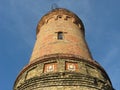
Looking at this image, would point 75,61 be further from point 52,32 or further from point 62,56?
point 52,32

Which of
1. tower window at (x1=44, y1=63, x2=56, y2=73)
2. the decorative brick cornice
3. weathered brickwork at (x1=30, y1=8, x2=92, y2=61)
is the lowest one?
tower window at (x1=44, y1=63, x2=56, y2=73)

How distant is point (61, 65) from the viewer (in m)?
12.6

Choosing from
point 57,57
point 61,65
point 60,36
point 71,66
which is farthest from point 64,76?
point 60,36

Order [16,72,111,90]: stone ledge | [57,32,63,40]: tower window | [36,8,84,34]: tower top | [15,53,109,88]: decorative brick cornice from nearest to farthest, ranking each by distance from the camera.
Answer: [16,72,111,90]: stone ledge, [15,53,109,88]: decorative brick cornice, [57,32,63,40]: tower window, [36,8,84,34]: tower top

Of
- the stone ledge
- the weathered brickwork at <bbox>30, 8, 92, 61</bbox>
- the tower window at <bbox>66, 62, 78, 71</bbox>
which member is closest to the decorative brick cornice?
the tower window at <bbox>66, 62, 78, 71</bbox>

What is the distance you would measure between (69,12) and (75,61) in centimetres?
472

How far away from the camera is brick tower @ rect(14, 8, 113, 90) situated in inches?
467

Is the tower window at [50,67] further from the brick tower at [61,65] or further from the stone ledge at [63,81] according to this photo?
the stone ledge at [63,81]

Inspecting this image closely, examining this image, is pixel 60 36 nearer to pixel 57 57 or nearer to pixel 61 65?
pixel 57 57

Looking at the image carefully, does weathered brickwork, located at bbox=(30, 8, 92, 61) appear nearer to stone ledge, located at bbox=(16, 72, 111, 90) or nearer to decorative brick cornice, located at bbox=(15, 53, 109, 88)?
decorative brick cornice, located at bbox=(15, 53, 109, 88)

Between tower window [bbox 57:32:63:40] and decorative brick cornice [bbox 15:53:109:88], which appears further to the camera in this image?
tower window [bbox 57:32:63:40]

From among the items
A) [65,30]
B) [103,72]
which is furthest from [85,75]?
[65,30]

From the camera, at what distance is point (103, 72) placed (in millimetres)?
13500

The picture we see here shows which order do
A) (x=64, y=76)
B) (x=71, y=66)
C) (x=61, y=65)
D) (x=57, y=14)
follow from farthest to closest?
(x=57, y=14) → (x=71, y=66) → (x=61, y=65) → (x=64, y=76)
